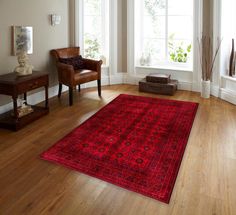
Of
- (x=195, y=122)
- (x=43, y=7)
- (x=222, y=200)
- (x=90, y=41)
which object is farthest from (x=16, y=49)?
(x=222, y=200)

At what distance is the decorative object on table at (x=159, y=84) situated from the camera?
17.1 feet

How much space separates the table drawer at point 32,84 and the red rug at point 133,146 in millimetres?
904

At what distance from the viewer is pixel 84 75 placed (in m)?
4.66

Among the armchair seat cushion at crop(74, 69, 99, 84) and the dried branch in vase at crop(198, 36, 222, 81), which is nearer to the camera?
the armchair seat cushion at crop(74, 69, 99, 84)

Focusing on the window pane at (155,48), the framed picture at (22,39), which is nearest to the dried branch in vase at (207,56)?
the window pane at (155,48)

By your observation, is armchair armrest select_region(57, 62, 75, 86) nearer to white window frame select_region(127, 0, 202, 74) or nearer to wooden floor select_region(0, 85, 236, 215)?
wooden floor select_region(0, 85, 236, 215)

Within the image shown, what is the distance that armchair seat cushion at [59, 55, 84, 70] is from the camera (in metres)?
4.82

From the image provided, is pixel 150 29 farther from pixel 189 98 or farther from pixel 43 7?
pixel 43 7

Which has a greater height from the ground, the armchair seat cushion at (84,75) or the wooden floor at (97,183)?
the armchair seat cushion at (84,75)

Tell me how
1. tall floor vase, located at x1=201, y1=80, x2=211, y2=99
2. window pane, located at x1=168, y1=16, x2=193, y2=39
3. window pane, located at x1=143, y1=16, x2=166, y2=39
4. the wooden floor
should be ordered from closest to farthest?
the wooden floor → tall floor vase, located at x1=201, y1=80, x2=211, y2=99 → window pane, located at x1=168, y1=16, x2=193, y2=39 → window pane, located at x1=143, y1=16, x2=166, y2=39

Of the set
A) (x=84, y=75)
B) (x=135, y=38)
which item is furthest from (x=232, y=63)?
(x=84, y=75)

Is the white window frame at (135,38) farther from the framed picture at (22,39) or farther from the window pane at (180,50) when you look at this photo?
the framed picture at (22,39)

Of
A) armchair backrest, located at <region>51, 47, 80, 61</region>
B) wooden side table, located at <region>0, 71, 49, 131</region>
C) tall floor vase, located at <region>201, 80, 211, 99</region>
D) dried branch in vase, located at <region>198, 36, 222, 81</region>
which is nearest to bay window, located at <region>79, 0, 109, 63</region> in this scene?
armchair backrest, located at <region>51, 47, 80, 61</region>

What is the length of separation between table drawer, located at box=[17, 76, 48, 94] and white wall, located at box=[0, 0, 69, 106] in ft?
1.80
